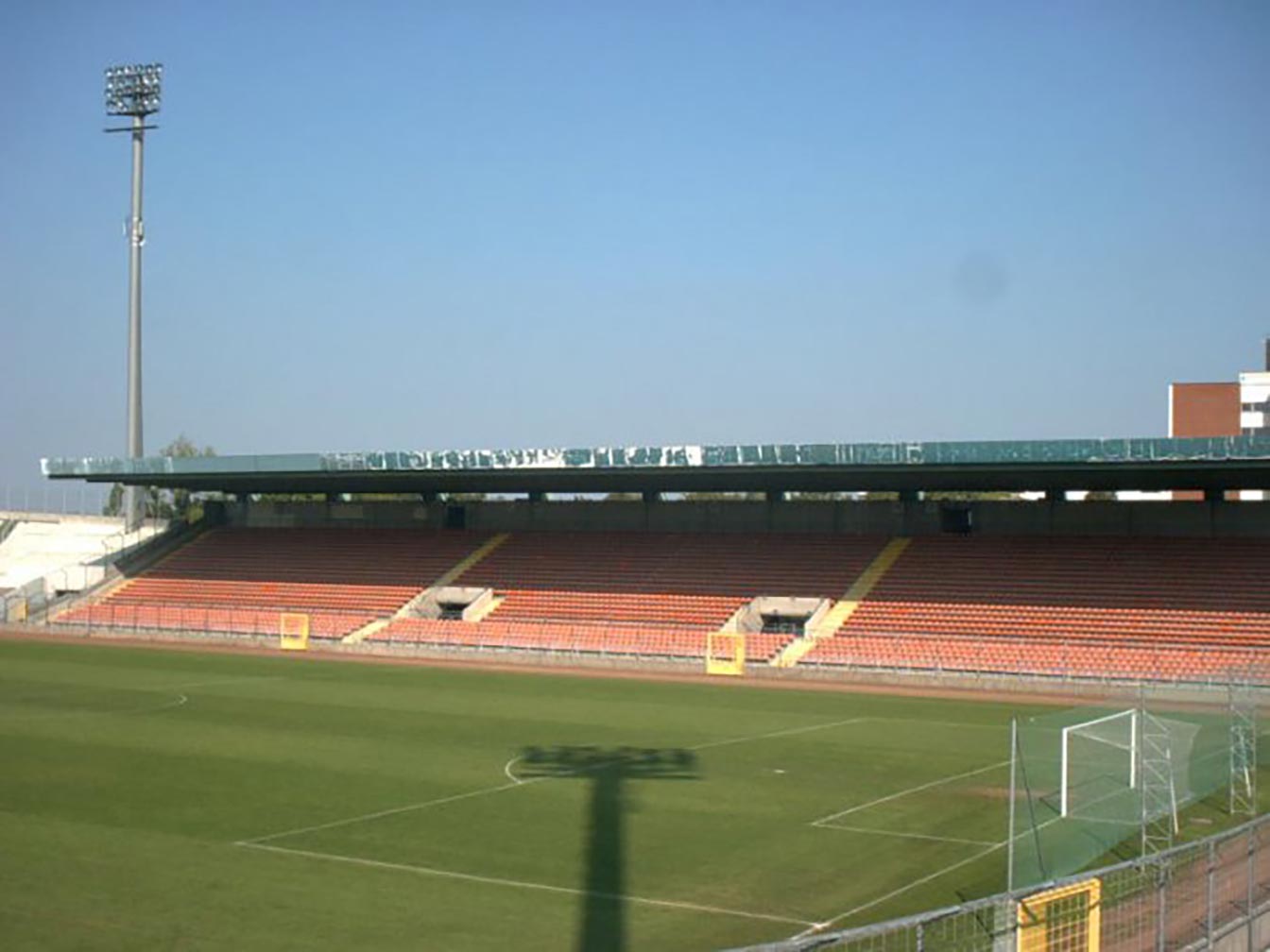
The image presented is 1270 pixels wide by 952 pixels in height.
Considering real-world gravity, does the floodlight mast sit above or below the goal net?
above

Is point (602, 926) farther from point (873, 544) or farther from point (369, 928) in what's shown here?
point (873, 544)

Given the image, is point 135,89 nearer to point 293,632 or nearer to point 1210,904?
point 293,632

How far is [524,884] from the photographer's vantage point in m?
16.9

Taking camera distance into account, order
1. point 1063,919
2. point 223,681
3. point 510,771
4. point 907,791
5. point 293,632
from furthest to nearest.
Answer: point 293,632 → point 223,681 → point 510,771 → point 907,791 → point 1063,919

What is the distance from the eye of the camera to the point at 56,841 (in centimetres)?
1859

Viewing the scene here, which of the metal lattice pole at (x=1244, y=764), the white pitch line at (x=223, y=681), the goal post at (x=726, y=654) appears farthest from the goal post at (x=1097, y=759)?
the white pitch line at (x=223, y=681)

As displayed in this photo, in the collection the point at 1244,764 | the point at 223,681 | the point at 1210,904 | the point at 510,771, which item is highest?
the point at 1210,904

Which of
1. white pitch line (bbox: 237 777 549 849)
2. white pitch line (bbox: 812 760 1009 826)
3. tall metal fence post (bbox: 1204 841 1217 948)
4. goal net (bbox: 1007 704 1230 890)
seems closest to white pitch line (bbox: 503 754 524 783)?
white pitch line (bbox: 237 777 549 849)

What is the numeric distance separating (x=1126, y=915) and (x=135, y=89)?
2457 inches

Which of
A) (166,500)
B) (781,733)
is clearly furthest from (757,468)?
(166,500)

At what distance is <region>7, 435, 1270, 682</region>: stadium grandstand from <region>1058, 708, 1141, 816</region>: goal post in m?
21.2

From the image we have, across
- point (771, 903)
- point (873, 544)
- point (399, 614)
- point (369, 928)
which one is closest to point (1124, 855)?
point (771, 903)

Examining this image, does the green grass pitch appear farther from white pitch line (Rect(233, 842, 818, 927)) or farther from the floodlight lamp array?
the floodlight lamp array

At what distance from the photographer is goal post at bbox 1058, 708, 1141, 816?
15320 millimetres
